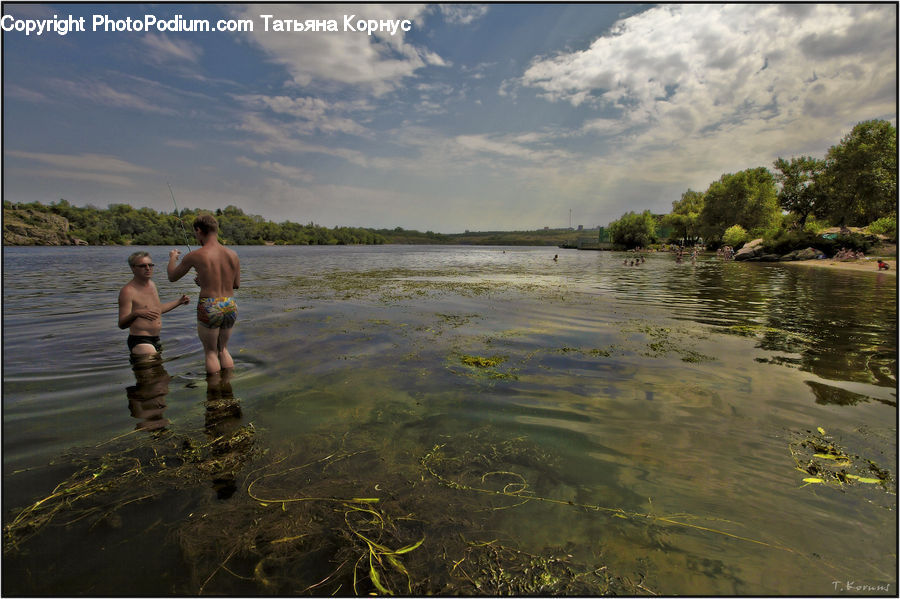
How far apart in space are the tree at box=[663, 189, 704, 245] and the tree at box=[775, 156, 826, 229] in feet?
66.9

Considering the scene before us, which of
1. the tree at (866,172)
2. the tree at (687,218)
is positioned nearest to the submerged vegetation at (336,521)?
the tree at (866,172)

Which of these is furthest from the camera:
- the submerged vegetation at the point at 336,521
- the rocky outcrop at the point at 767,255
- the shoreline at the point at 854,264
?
the rocky outcrop at the point at 767,255

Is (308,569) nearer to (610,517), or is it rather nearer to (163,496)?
(163,496)

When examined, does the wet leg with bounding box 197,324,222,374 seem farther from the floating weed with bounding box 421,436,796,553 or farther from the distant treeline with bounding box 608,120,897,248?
the distant treeline with bounding box 608,120,897,248

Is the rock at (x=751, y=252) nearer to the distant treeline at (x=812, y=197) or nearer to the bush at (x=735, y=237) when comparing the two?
the distant treeline at (x=812, y=197)

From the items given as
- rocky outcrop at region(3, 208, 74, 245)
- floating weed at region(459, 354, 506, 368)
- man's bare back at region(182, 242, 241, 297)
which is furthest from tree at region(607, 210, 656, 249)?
rocky outcrop at region(3, 208, 74, 245)

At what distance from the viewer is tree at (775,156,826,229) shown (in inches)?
2466

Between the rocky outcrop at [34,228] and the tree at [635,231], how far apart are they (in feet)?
562

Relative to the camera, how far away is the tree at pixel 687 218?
95.8m

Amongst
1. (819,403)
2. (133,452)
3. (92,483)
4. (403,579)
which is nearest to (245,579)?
(403,579)

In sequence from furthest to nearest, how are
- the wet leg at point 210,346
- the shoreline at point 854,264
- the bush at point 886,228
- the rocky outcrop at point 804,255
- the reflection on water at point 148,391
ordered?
the rocky outcrop at point 804,255 → the bush at point 886,228 → the shoreline at point 854,264 → the wet leg at point 210,346 → the reflection on water at point 148,391

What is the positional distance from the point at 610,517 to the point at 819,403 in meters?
5.11

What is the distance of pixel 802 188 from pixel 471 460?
9019cm

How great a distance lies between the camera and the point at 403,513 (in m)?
3.43
